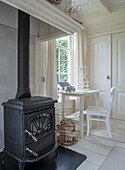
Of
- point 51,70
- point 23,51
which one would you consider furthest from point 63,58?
point 23,51

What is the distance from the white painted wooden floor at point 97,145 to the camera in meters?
1.60

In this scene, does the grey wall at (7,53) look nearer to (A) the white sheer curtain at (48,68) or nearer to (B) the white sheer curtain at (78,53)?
(A) the white sheer curtain at (48,68)

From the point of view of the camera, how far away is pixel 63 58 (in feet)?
11.2

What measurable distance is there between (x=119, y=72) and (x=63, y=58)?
146 cm

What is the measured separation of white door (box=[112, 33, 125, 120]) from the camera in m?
3.33

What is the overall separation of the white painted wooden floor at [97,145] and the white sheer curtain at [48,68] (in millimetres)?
964

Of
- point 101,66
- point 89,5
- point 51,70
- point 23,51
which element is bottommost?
point 51,70

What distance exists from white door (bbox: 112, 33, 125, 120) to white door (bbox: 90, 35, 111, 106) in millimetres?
121

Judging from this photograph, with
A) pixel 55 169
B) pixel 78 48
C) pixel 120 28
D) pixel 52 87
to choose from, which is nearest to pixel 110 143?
pixel 55 169

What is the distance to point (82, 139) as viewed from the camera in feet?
7.35

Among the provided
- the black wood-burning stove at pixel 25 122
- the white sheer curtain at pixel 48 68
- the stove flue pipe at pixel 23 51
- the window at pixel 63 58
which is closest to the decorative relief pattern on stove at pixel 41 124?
the black wood-burning stove at pixel 25 122

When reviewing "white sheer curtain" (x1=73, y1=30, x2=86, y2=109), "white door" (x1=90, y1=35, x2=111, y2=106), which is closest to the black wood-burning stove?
"white sheer curtain" (x1=73, y1=30, x2=86, y2=109)

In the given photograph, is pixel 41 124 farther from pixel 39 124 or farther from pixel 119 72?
pixel 119 72

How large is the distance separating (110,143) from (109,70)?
1.95 metres
